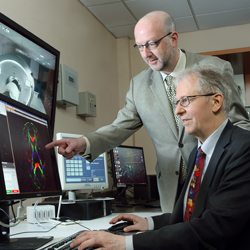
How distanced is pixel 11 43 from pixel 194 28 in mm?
2731

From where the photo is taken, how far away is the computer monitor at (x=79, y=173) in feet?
6.83

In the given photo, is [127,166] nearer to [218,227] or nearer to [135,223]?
[135,223]

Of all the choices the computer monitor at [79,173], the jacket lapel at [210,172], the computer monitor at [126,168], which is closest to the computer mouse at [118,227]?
the jacket lapel at [210,172]

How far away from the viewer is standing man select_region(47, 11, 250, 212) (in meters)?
1.70

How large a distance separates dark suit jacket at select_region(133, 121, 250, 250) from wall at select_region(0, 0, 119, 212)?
1410 millimetres

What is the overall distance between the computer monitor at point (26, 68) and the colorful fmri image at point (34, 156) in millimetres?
651

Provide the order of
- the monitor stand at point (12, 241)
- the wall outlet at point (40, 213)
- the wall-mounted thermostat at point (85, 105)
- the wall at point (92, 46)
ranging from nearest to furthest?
the monitor stand at point (12, 241), the wall outlet at point (40, 213), the wall at point (92, 46), the wall-mounted thermostat at point (85, 105)

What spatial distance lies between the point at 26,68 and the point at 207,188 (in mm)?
1437

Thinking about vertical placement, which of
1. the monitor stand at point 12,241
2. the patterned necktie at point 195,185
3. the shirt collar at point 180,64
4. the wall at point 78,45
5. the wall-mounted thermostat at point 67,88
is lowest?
the monitor stand at point 12,241

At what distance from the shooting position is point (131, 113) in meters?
1.96

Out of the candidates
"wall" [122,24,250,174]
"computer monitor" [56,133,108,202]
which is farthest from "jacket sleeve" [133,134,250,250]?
"wall" [122,24,250,174]

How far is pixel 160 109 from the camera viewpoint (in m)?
1.85

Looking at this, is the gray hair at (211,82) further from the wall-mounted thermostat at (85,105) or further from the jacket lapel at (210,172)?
the wall-mounted thermostat at (85,105)

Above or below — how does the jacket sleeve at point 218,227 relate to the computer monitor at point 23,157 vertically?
below
